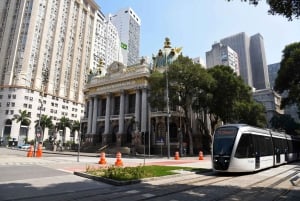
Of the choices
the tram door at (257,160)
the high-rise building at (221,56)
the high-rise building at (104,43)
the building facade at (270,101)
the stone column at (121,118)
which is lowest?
the tram door at (257,160)

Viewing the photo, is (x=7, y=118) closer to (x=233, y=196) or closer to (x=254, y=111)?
(x=254, y=111)

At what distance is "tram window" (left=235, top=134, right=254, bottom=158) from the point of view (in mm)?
14820

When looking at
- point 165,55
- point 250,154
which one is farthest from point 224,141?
point 165,55

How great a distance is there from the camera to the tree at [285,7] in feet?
37.3

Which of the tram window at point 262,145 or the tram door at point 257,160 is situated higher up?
the tram window at point 262,145

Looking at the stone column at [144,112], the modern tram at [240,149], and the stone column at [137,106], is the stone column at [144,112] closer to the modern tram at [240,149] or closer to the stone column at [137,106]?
the stone column at [137,106]

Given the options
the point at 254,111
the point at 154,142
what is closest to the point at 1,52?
the point at 154,142

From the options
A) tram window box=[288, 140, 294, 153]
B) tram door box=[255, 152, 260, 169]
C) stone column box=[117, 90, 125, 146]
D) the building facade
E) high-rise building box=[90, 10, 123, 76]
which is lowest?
tram door box=[255, 152, 260, 169]

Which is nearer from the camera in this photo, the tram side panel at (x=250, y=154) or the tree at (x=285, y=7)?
the tree at (x=285, y=7)

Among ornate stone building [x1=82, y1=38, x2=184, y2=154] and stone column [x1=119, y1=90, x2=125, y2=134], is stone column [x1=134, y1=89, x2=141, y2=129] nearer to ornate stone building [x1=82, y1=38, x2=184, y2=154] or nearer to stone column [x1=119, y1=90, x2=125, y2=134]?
ornate stone building [x1=82, y1=38, x2=184, y2=154]

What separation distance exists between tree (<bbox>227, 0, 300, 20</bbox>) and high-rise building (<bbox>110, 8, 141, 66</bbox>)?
461ft

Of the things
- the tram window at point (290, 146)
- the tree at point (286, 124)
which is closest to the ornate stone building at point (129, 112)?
the tram window at point (290, 146)

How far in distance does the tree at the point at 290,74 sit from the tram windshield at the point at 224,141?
19.9m

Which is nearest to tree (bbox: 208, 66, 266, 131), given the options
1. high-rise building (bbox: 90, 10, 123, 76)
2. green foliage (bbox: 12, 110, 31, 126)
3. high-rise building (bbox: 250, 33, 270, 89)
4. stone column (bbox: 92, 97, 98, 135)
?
stone column (bbox: 92, 97, 98, 135)
